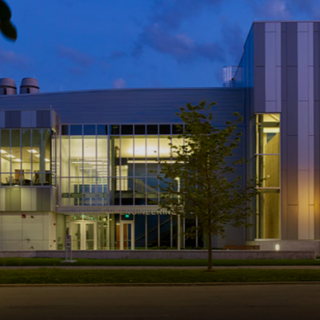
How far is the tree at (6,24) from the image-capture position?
6.72 m

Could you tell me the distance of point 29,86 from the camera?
5328 cm

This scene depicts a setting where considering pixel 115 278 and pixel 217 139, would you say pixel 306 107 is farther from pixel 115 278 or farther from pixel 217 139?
pixel 115 278

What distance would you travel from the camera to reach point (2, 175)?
37250 mm

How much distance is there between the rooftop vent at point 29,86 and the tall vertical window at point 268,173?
85.0ft

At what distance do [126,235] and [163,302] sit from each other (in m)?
25.7

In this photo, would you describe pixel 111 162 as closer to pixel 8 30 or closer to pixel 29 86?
pixel 29 86

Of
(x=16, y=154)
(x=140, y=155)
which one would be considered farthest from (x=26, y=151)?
(x=140, y=155)

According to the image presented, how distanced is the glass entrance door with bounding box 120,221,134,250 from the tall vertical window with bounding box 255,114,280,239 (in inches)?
376

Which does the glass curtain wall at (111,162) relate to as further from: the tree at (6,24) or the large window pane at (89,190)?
the tree at (6,24)

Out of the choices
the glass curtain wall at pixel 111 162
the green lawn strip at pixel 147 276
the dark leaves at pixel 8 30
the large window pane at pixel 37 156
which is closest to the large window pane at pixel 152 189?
the glass curtain wall at pixel 111 162

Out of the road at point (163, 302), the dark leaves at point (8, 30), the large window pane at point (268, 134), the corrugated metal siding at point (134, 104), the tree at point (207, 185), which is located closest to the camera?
the dark leaves at point (8, 30)

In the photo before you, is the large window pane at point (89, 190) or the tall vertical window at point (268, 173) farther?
the large window pane at point (89, 190)

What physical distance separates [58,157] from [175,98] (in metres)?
9.54

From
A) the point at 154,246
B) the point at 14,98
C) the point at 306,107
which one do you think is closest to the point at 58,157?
the point at 14,98
